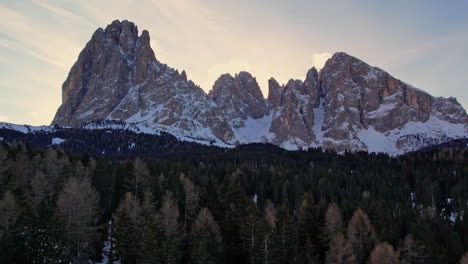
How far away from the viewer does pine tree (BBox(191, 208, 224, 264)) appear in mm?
42312

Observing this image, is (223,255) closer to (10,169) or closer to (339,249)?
(339,249)

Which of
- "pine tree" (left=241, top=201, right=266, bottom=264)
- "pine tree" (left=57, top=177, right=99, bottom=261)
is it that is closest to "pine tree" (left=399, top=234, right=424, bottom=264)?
"pine tree" (left=241, top=201, right=266, bottom=264)

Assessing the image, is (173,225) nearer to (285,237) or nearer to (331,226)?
(285,237)

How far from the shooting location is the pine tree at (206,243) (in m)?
42.3

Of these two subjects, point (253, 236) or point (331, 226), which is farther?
point (331, 226)

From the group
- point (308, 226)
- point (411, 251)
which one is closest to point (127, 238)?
point (308, 226)

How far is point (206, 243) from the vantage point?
43875 mm

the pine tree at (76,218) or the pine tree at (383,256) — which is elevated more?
the pine tree at (76,218)

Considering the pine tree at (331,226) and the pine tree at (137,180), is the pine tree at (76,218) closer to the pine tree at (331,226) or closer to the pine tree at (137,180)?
the pine tree at (137,180)

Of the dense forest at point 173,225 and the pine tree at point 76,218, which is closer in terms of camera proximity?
the dense forest at point 173,225

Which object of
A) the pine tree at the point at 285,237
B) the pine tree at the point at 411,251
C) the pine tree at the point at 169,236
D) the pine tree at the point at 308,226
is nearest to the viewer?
the pine tree at the point at 169,236

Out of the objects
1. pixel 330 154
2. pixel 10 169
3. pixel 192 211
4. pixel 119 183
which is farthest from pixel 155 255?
pixel 330 154

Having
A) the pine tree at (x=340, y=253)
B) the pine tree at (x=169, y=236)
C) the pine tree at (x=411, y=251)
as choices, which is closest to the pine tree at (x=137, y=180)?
the pine tree at (x=169, y=236)

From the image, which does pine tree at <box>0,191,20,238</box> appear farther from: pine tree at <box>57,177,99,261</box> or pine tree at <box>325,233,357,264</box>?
pine tree at <box>325,233,357,264</box>
